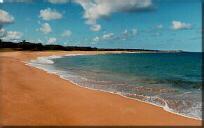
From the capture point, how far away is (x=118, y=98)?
11.9m

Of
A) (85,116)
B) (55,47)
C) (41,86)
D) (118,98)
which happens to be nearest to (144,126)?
(85,116)

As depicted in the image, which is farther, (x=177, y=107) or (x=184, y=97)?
(x=184, y=97)

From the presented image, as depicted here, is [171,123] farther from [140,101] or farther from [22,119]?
[22,119]

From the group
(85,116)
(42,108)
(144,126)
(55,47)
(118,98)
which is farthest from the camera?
(55,47)

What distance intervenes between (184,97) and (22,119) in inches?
→ 274

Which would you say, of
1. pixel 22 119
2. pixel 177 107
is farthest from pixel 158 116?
pixel 22 119

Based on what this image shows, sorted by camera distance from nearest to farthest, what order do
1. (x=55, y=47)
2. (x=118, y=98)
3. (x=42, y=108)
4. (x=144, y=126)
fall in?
(x=144, y=126) < (x=42, y=108) < (x=118, y=98) < (x=55, y=47)

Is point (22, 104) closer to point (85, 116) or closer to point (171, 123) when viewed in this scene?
point (85, 116)

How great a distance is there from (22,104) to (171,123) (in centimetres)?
413

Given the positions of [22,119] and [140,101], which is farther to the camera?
[140,101]

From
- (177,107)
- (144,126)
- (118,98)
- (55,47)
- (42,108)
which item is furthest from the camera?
(55,47)

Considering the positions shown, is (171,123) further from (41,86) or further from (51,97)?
(41,86)

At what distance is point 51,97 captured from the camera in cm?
1138

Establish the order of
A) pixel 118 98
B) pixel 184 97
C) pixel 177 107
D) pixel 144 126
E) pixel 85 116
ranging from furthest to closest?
pixel 184 97 → pixel 118 98 → pixel 177 107 → pixel 85 116 → pixel 144 126
